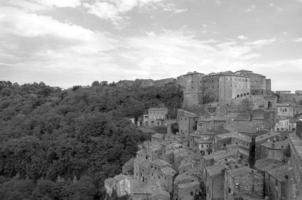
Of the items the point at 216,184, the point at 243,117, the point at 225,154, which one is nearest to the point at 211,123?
the point at 243,117

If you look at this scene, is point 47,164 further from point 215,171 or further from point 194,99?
point 215,171

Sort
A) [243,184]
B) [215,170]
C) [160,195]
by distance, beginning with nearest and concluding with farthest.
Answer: [243,184], [215,170], [160,195]

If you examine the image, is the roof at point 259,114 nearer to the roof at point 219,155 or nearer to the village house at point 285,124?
the village house at point 285,124

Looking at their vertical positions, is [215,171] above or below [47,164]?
above

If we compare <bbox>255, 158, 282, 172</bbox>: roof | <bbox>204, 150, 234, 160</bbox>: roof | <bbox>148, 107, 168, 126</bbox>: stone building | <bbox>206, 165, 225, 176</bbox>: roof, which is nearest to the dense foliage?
<bbox>148, 107, 168, 126</bbox>: stone building

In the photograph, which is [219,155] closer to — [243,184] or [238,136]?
[238,136]

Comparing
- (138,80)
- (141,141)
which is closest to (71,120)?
(141,141)
